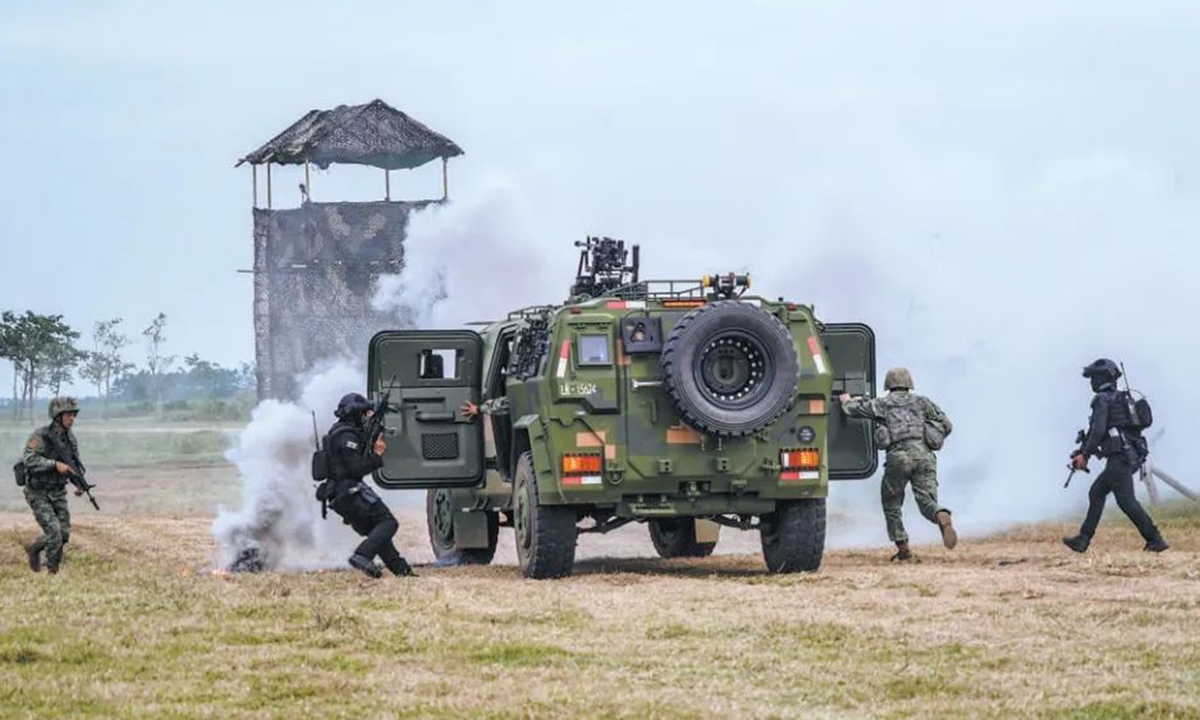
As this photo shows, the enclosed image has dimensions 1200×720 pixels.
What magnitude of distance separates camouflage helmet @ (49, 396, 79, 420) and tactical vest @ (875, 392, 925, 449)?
6.94 meters

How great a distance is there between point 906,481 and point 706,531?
2.39 metres

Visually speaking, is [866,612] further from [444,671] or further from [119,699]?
[119,699]

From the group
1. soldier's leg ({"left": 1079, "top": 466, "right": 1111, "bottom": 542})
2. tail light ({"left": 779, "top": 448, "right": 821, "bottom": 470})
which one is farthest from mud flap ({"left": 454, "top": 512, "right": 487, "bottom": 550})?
soldier's leg ({"left": 1079, "top": 466, "right": 1111, "bottom": 542})

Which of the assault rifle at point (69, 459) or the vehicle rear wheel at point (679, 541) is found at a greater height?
the assault rifle at point (69, 459)

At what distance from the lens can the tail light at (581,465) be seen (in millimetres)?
17531

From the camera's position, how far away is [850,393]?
19375 mm

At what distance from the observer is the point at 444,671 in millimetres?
12086

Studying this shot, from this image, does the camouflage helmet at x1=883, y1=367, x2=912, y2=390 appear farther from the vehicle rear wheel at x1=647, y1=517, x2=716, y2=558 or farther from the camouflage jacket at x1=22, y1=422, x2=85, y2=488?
the camouflage jacket at x1=22, y1=422, x2=85, y2=488

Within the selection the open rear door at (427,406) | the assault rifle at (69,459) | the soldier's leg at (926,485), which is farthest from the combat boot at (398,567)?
the soldier's leg at (926,485)

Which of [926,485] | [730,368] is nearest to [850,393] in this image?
[926,485]

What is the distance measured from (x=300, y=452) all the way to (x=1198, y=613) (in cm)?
1085

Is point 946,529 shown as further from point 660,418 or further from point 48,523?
point 48,523

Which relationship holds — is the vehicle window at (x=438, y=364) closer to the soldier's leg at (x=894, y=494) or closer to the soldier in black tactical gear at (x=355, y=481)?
the soldier in black tactical gear at (x=355, y=481)

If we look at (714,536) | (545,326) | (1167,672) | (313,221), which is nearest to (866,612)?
(1167,672)
